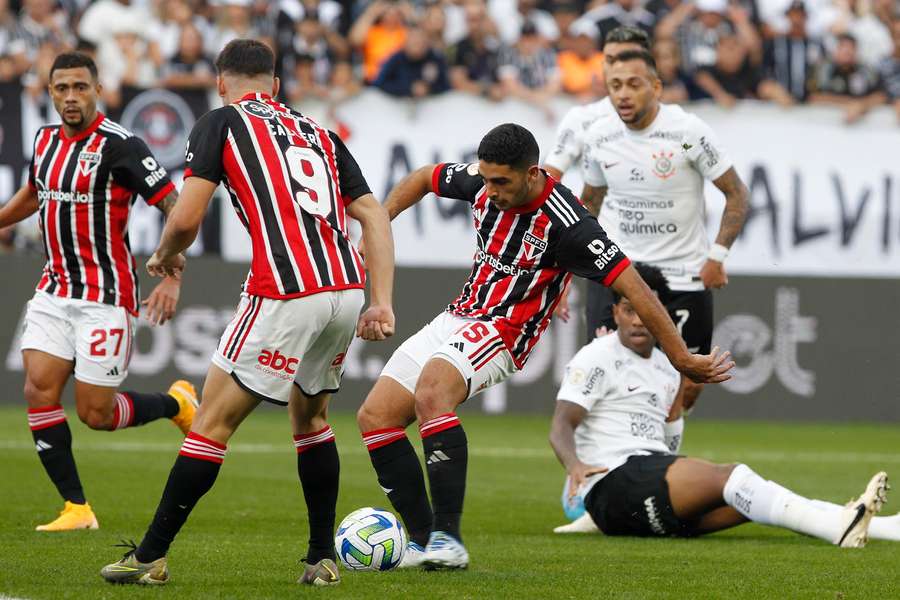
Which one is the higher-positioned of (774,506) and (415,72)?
(415,72)

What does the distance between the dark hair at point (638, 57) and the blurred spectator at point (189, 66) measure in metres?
8.50

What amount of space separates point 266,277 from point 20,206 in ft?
11.1

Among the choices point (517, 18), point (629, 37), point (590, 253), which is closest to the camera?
point (590, 253)

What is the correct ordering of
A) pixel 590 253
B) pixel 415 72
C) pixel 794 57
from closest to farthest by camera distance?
1. pixel 590 253
2. pixel 415 72
3. pixel 794 57

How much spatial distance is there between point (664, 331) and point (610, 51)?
332cm

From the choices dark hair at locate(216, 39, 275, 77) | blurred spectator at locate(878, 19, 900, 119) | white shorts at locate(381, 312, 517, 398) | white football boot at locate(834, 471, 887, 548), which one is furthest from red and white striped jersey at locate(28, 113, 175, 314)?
blurred spectator at locate(878, 19, 900, 119)

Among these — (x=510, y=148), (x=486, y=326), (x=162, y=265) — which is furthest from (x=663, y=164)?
(x=162, y=265)

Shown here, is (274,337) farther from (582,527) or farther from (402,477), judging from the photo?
(582,527)

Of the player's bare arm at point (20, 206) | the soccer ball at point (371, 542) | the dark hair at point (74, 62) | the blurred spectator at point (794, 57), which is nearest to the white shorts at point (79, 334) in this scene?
the player's bare arm at point (20, 206)

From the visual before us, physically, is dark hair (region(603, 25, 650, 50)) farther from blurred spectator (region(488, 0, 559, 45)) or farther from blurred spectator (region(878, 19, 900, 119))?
blurred spectator (region(878, 19, 900, 119))

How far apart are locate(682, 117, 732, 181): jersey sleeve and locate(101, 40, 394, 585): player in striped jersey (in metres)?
3.71

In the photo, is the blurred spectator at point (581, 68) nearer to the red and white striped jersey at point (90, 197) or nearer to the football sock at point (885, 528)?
the red and white striped jersey at point (90, 197)

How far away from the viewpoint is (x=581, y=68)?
1797 centimetres

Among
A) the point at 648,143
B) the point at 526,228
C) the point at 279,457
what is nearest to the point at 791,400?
the point at 279,457
